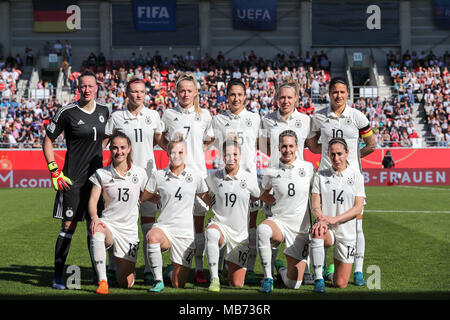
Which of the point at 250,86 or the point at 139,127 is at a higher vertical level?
the point at 250,86

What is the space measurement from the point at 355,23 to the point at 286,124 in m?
31.0

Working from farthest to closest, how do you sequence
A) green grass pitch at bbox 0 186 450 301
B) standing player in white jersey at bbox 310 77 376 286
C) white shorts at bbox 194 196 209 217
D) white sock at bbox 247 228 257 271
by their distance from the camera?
white sock at bbox 247 228 257 271 < standing player in white jersey at bbox 310 77 376 286 < white shorts at bbox 194 196 209 217 < green grass pitch at bbox 0 186 450 301

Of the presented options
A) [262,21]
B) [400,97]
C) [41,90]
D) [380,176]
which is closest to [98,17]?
[41,90]

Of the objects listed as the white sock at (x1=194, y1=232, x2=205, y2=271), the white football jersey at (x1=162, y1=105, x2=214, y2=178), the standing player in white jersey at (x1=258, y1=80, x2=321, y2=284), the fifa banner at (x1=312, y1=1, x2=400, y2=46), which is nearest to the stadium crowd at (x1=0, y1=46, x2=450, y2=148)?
the fifa banner at (x1=312, y1=1, x2=400, y2=46)

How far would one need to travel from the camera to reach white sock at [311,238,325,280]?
6223 mm

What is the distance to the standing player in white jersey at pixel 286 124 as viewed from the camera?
7000 mm

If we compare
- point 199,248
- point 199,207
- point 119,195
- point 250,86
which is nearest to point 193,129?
point 199,207

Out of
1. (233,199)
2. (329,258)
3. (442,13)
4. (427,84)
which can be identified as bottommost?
(329,258)

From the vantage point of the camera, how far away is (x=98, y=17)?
3691 cm

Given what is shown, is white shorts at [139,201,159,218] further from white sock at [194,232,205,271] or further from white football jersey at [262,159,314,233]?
white football jersey at [262,159,314,233]

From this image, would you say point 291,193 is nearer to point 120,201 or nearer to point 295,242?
point 295,242

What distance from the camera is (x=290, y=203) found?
6.56 m

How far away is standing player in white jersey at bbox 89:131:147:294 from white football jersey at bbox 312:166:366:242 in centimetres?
186

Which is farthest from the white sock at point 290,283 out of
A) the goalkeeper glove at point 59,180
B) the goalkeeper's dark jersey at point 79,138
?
the goalkeeper glove at point 59,180
